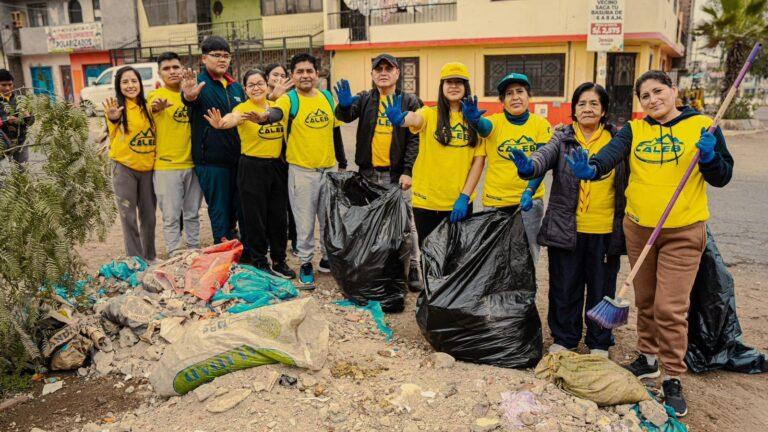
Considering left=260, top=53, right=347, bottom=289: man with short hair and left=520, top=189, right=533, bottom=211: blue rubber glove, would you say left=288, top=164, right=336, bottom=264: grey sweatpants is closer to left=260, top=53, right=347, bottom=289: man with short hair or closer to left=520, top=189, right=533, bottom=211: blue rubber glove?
left=260, top=53, right=347, bottom=289: man with short hair

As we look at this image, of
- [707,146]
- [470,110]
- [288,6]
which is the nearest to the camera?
[707,146]

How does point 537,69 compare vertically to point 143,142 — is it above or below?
above

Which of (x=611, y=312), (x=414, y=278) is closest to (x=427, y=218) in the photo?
(x=414, y=278)

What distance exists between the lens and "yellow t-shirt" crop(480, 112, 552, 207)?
11.7ft

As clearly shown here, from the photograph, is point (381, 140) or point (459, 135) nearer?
point (459, 135)

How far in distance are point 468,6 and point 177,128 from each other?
15134 mm

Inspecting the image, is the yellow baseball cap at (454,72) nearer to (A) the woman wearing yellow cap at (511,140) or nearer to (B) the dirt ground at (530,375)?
(A) the woman wearing yellow cap at (511,140)

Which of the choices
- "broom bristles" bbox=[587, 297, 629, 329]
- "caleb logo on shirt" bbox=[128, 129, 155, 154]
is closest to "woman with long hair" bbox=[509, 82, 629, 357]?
"broom bristles" bbox=[587, 297, 629, 329]

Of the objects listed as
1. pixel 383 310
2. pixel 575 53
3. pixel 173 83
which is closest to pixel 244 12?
pixel 575 53

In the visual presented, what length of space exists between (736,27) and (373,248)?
66.8 feet

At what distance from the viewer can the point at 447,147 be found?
12.5 feet

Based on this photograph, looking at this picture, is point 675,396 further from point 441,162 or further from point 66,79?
point 66,79

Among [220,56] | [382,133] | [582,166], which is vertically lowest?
[582,166]

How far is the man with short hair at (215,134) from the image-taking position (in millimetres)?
4516
